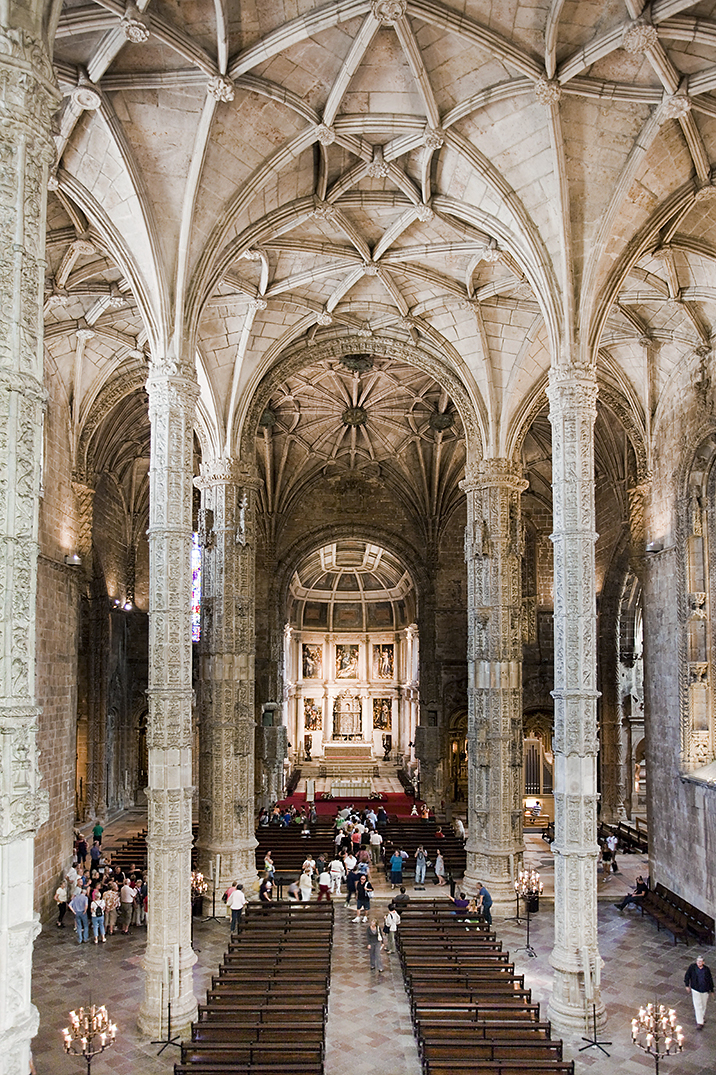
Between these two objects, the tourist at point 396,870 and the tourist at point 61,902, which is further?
the tourist at point 396,870

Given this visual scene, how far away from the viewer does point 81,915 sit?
64.4ft

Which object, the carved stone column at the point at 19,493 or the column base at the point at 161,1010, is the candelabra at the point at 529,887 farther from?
the carved stone column at the point at 19,493

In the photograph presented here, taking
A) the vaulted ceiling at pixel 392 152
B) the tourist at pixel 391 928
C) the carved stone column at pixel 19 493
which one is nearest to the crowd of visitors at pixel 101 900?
the tourist at pixel 391 928

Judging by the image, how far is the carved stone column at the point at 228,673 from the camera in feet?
74.4

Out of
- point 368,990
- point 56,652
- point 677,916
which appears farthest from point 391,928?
point 56,652

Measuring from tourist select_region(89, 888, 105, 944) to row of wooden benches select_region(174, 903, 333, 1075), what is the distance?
3.40m

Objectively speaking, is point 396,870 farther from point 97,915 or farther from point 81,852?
point 81,852

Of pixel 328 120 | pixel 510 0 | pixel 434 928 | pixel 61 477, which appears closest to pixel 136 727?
pixel 61 477

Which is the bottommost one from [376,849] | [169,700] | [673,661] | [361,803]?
[361,803]

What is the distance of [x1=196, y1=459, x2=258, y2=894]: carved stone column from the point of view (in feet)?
74.4

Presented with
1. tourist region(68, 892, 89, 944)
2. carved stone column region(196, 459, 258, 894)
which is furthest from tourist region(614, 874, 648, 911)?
tourist region(68, 892, 89, 944)

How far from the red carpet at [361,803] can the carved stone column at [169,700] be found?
71.3 feet

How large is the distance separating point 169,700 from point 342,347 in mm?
14070

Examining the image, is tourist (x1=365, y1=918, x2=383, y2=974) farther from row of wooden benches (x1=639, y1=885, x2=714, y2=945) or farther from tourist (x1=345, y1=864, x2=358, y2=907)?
row of wooden benches (x1=639, y1=885, x2=714, y2=945)
